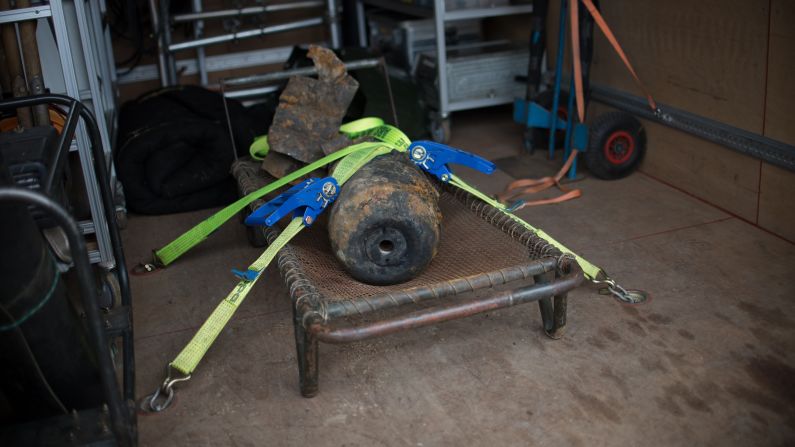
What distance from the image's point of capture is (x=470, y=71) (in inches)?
181

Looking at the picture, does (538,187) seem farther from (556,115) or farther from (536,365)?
(536,365)

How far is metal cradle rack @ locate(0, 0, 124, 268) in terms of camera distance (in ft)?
8.89

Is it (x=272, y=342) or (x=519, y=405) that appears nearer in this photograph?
(x=519, y=405)

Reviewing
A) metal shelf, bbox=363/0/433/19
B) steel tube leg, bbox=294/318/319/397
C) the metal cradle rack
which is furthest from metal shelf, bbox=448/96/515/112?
steel tube leg, bbox=294/318/319/397

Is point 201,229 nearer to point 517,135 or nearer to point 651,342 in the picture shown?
point 651,342

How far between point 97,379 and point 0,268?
0.43 meters

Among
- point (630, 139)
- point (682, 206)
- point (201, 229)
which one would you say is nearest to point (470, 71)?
point (630, 139)

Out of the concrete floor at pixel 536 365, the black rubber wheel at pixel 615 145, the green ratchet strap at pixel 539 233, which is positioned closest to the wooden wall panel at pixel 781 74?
the concrete floor at pixel 536 365

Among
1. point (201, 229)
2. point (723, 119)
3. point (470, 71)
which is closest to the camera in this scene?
point (201, 229)

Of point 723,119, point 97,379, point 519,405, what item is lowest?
point 519,405

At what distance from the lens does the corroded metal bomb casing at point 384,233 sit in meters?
2.36

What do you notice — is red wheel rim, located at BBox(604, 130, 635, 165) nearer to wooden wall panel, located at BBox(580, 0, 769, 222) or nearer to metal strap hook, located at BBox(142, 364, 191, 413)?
wooden wall panel, located at BBox(580, 0, 769, 222)

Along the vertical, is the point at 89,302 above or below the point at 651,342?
above

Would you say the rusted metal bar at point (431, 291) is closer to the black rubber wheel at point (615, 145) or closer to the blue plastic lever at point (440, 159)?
the blue plastic lever at point (440, 159)
